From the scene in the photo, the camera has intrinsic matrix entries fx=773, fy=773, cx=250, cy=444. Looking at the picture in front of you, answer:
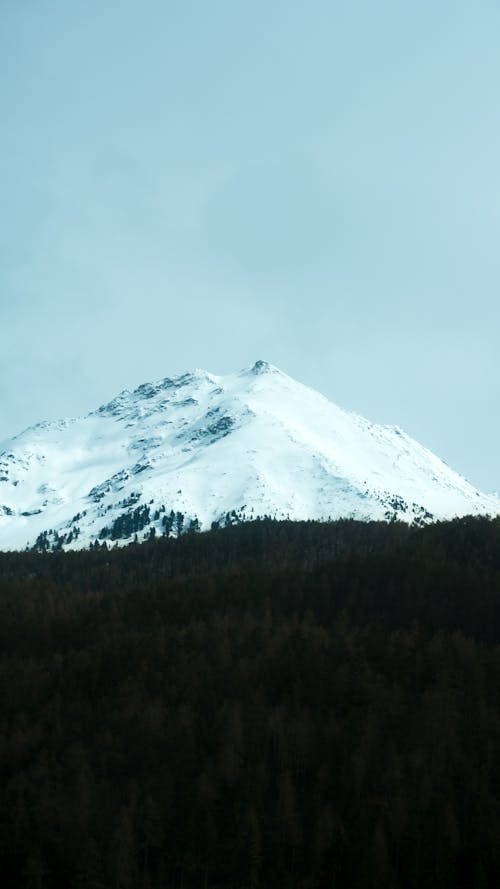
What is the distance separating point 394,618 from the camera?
158250mm

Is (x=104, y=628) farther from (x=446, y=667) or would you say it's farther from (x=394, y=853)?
(x=394, y=853)

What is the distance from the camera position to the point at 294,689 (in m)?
121

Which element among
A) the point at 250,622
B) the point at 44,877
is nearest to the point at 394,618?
the point at 250,622

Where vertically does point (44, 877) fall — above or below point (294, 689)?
below

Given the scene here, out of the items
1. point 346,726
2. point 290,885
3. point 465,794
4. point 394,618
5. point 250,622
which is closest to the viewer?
point 290,885

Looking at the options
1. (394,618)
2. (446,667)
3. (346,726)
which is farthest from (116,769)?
(394,618)

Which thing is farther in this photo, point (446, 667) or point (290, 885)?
point (446, 667)

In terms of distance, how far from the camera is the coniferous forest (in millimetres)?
79750

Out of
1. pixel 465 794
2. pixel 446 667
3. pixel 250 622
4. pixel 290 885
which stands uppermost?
pixel 250 622

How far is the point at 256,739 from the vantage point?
105500mm

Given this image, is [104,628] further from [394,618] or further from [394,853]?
[394,853]

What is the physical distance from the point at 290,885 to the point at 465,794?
24.1m

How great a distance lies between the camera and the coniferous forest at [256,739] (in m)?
79.8

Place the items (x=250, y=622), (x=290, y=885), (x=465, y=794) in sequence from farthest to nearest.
Result: (x=250, y=622) → (x=465, y=794) → (x=290, y=885)
